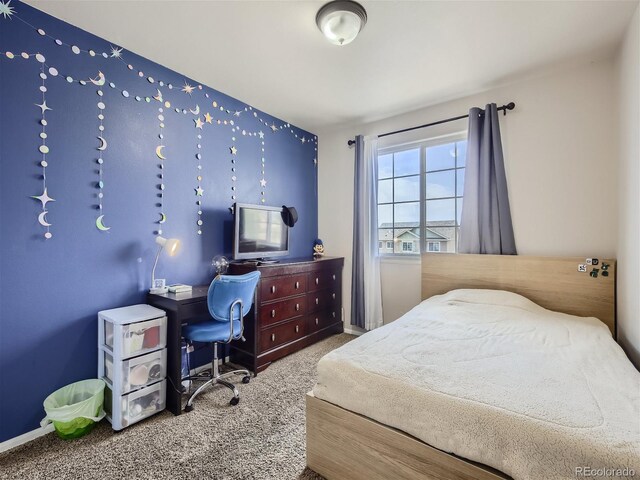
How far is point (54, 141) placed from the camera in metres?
1.98

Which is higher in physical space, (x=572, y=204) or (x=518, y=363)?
(x=572, y=204)

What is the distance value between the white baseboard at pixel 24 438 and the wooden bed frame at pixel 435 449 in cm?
177

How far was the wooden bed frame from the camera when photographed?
116cm

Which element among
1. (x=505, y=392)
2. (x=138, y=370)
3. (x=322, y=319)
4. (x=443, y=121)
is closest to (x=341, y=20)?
(x=443, y=121)

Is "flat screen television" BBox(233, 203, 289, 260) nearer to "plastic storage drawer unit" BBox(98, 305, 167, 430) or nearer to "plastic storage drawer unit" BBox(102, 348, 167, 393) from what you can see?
"plastic storage drawer unit" BBox(98, 305, 167, 430)

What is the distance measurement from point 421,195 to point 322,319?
1.93m

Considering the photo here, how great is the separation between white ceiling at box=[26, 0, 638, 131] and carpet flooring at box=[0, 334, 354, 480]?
9.06 ft

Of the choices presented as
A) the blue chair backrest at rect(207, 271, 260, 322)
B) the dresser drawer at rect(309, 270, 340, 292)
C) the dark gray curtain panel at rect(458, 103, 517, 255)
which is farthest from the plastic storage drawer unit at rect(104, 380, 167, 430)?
the dark gray curtain panel at rect(458, 103, 517, 255)

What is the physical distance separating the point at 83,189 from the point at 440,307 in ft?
9.66

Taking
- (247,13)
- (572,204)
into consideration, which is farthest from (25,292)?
(572,204)

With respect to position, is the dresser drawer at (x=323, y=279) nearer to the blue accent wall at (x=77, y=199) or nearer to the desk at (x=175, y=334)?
the blue accent wall at (x=77, y=199)

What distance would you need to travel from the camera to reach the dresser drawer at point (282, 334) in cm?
285

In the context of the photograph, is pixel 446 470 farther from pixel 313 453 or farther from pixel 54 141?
pixel 54 141

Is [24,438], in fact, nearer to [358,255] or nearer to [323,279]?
[323,279]
